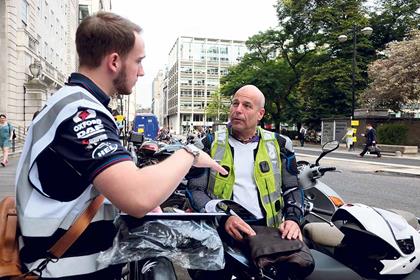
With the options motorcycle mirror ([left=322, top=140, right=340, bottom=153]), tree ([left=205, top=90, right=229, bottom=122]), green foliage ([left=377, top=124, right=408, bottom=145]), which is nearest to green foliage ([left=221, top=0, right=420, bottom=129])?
green foliage ([left=377, top=124, right=408, bottom=145])

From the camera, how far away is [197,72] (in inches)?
4722

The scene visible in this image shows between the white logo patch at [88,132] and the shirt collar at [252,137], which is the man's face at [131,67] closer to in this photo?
the white logo patch at [88,132]

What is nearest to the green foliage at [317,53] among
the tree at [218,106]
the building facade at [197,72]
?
the tree at [218,106]

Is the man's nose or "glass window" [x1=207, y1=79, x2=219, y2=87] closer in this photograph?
the man's nose

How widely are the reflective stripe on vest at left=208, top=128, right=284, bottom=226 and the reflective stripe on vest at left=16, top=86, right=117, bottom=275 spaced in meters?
1.51

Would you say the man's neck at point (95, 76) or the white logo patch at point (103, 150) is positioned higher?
the man's neck at point (95, 76)

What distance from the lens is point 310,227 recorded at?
2410mm

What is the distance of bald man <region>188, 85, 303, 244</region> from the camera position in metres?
2.60

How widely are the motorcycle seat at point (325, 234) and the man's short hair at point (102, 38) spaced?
162 centimetres

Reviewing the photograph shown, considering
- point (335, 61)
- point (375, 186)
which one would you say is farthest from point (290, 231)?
point (335, 61)

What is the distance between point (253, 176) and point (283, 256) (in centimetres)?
91

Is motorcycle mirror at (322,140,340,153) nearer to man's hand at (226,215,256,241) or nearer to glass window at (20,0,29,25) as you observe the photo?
man's hand at (226,215,256,241)

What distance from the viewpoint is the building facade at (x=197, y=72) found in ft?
389

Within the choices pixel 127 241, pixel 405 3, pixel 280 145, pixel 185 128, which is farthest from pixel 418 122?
pixel 185 128
